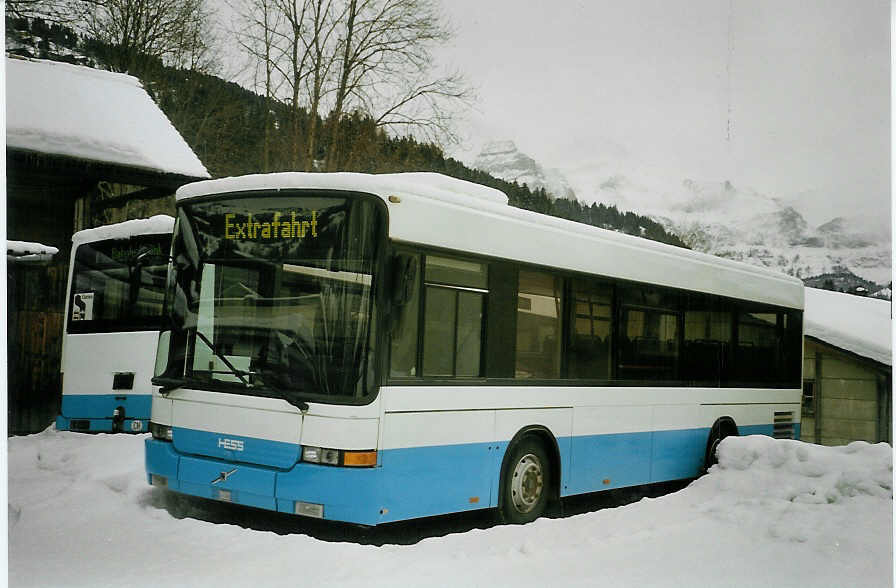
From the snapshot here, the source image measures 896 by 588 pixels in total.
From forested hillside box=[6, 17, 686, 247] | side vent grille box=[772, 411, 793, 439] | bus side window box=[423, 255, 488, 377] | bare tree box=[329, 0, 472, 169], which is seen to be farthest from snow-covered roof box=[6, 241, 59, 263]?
side vent grille box=[772, 411, 793, 439]

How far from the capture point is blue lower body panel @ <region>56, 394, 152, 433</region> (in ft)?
A: 26.0

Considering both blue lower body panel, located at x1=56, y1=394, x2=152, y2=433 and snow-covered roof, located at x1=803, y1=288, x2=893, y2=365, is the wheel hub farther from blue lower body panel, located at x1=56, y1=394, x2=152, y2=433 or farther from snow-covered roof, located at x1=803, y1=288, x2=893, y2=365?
blue lower body panel, located at x1=56, y1=394, x2=152, y2=433

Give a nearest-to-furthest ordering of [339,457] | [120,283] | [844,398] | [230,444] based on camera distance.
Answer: [339,457] → [230,444] → [844,398] → [120,283]

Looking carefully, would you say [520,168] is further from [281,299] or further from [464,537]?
[464,537]

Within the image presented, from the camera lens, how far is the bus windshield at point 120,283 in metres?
8.73

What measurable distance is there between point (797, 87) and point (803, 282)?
1610mm

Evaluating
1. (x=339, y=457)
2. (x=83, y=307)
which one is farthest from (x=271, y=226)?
(x=83, y=307)

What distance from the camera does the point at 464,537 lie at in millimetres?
6883

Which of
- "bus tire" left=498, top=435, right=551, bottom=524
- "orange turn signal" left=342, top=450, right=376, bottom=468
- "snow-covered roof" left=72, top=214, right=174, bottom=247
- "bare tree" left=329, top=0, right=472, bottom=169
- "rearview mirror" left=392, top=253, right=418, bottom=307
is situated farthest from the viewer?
"snow-covered roof" left=72, top=214, right=174, bottom=247

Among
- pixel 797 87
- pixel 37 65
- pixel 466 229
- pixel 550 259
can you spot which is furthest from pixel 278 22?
pixel 797 87

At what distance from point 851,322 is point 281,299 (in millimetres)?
4841

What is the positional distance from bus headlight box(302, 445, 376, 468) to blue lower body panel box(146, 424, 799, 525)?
4 cm

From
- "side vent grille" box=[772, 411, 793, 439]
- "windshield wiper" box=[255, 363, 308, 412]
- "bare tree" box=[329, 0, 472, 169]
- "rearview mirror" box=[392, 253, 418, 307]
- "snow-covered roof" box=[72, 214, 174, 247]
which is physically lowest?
"side vent grille" box=[772, 411, 793, 439]

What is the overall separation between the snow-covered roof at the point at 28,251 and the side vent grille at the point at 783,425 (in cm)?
627
